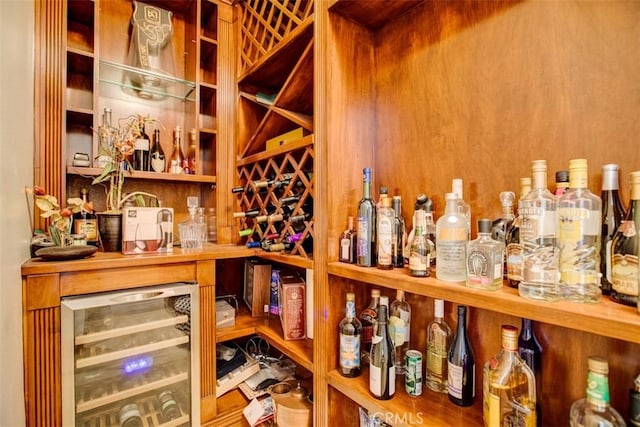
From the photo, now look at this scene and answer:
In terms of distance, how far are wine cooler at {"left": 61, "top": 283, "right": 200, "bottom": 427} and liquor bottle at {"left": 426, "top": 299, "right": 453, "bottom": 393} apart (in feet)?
3.18

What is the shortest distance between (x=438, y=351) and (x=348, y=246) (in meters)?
0.47

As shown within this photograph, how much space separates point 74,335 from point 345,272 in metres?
1.00

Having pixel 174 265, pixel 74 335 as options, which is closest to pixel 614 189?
pixel 174 265

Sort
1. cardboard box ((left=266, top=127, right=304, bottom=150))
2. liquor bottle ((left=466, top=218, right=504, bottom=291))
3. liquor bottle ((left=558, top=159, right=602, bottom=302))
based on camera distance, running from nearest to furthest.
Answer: liquor bottle ((left=558, top=159, right=602, bottom=302)) < liquor bottle ((left=466, top=218, right=504, bottom=291)) < cardboard box ((left=266, top=127, right=304, bottom=150))

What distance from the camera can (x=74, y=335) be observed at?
3.37 feet

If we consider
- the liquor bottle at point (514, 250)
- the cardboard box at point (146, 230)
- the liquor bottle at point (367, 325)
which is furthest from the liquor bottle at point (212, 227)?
the liquor bottle at point (514, 250)

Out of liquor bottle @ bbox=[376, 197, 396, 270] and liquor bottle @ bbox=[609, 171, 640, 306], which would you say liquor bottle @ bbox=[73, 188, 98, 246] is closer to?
liquor bottle @ bbox=[376, 197, 396, 270]

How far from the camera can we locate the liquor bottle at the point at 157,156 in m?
1.59

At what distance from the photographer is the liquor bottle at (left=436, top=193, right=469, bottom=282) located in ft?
2.68

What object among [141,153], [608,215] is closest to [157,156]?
[141,153]

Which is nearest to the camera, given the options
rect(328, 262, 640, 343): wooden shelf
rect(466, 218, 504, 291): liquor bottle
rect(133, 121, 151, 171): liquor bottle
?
rect(328, 262, 640, 343): wooden shelf

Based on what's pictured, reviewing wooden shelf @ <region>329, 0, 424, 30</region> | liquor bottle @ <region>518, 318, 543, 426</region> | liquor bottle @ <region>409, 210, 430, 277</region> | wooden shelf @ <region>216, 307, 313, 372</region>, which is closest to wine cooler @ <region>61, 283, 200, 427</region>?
wooden shelf @ <region>216, 307, 313, 372</region>

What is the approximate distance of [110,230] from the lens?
1266 mm

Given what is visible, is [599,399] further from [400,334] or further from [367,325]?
[367,325]
